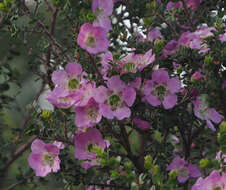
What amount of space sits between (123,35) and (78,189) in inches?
23.7

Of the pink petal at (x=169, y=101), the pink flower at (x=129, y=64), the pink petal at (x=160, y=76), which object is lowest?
the pink petal at (x=169, y=101)

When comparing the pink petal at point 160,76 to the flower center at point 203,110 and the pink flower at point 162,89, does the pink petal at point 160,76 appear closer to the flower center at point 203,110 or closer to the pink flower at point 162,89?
the pink flower at point 162,89

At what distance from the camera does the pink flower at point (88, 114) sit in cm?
127

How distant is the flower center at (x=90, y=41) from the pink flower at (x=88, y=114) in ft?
0.62

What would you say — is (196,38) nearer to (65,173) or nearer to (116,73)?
(116,73)

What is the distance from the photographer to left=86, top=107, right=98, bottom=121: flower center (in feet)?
4.17

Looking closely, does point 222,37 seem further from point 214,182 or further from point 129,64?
point 214,182

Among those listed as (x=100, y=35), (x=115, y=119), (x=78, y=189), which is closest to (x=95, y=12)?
(x=100, y=35)

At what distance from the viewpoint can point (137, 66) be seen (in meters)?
1.31

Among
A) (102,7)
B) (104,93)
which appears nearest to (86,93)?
(104,93)

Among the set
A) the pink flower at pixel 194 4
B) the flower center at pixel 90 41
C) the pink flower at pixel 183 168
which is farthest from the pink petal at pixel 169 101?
the pink flower at pixel 194 4

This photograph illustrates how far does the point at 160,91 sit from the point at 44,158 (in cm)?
49

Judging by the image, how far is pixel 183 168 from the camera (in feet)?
4.97

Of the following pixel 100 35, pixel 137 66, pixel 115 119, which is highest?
pixel 100 35
